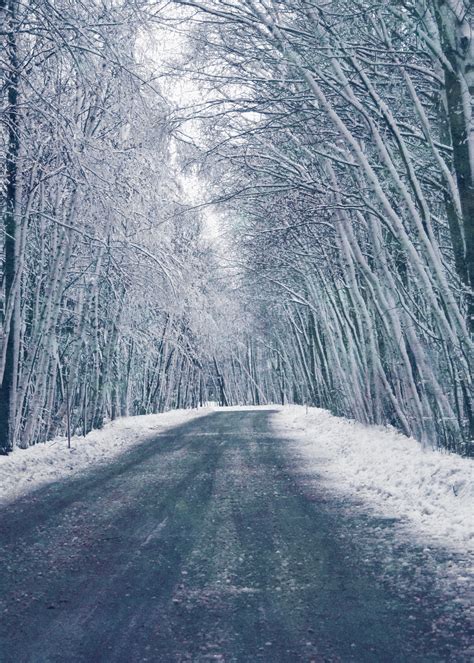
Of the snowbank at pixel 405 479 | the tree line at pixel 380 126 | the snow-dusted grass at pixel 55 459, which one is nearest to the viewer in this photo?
the snowbank at pixel 405 479

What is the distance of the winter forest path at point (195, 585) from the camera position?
3592mm

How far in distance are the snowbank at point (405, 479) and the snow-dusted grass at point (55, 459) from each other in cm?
446

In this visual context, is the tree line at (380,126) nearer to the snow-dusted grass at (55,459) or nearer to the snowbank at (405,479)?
the snowbank at (405,479)

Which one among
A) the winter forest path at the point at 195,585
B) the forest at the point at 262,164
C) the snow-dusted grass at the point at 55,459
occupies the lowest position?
the winter forest path at the point at 195,585

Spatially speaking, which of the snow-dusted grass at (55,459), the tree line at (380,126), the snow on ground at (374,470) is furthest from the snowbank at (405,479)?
the snow-dusted grass at (55,459)

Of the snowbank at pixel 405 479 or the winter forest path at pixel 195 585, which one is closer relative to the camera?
the winter forest path at pixel 195 585

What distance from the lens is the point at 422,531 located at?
20.2ft

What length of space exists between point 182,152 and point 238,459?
615 centimetres

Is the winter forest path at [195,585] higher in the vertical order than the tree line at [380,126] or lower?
lower

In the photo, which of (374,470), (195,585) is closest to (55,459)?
(374,470)

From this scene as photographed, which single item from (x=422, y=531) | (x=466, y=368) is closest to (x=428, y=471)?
(x=466, y=368)

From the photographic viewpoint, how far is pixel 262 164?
13750mm

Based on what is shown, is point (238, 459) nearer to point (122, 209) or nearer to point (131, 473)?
point (131, 473)

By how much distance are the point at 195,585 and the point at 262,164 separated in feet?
35.0
